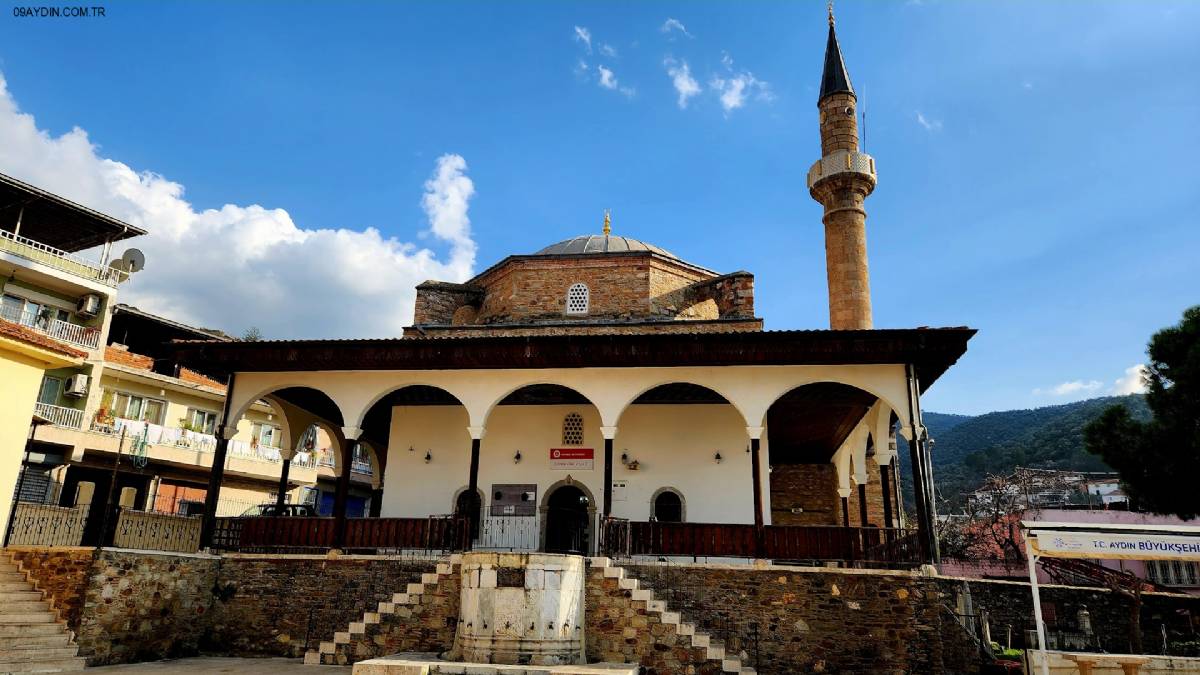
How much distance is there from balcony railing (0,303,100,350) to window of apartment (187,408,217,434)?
3.47m

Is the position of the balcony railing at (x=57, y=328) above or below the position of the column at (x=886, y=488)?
above

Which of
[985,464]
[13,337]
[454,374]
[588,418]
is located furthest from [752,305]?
[985,464]

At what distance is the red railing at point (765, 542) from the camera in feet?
35.0

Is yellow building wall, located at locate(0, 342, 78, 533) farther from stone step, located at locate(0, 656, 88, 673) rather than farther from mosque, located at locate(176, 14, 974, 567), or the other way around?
stone step, located at locate(0, 656, 88, 673)

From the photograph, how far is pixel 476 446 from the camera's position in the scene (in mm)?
12352

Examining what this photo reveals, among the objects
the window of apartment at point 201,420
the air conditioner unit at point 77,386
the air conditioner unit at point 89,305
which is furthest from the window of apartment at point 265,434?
the air conditioner unit at point 89,305

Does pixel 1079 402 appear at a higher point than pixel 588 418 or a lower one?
higher

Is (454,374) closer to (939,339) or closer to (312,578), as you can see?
(312,578)

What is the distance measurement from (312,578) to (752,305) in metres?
11.8

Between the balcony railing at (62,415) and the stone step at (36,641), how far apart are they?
1170 centimetres

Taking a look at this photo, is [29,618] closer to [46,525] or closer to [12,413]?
[46,525]

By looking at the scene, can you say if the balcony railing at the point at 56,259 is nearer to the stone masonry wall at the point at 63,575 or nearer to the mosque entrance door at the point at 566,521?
the stone masonry wall at the point at 63,575

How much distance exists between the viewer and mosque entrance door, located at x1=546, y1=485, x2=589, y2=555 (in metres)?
14.4

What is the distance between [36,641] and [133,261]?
16.0 metres
